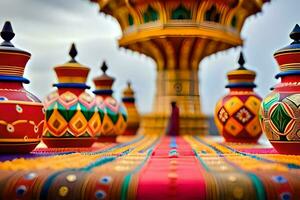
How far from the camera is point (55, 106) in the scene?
2.76 metres

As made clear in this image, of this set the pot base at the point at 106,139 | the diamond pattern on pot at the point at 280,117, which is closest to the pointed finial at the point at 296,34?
the diamond pattern on pot at the point at 280,117

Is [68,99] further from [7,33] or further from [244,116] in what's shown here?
[244,116]

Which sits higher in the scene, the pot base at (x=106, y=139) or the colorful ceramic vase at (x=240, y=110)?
the colorful ceramic vase at (x=240, y=110)

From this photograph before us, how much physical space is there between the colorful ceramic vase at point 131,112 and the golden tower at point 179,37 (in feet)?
1.52

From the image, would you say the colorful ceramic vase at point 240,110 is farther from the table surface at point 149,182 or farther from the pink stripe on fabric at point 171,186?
the pink stripe on fabric at point 171,186

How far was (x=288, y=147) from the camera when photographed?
2.16 m

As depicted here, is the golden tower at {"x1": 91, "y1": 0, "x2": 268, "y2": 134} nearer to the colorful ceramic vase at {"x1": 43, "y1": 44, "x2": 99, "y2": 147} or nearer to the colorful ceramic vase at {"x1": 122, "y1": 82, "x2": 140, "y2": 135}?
the colorful ceramic vase at {"x1": 122, "y1": 82, "x2": 140, "y2": 135}

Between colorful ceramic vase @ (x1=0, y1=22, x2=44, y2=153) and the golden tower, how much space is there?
3586 mm

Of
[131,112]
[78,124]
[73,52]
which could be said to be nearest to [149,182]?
[78,124]

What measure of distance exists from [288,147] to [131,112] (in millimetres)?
3577

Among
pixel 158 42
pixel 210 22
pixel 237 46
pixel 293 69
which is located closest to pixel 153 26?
pixel 158 42

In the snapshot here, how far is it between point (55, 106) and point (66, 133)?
200 millimetres

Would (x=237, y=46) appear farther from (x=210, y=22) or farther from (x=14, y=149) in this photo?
(x=14, y=149)

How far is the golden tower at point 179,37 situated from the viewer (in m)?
5.65
